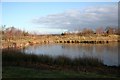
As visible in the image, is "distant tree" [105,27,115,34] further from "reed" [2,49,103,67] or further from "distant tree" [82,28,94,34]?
"reed" [2,49,103,67]

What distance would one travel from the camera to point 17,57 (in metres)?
14.6

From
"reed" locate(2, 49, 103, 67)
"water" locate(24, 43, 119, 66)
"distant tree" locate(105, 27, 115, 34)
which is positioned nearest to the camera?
"reed" locate(2, 49, 103, 67)

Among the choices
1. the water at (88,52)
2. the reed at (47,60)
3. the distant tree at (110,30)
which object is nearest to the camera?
the reed at (47,60)

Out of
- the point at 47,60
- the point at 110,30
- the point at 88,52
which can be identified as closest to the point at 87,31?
the point at 110,30

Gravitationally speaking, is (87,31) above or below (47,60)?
above

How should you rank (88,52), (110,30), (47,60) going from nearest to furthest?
(47,60) → (88,52) → (110,30)

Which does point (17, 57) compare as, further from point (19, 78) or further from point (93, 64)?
point (19, 78)

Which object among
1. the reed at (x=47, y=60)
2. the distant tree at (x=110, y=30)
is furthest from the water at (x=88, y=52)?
the distant tree at (x=110, y=30)

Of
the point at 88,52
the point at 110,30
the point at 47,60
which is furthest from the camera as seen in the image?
the point at 110,30

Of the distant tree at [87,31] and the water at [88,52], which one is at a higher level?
the distant tree at [87,31]

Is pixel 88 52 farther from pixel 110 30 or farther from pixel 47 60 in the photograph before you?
pixel 110 30

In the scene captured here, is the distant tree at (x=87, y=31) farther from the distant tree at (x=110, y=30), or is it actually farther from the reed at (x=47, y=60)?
the reed at (x=47, y=60)

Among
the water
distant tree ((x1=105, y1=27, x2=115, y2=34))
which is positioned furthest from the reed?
distant tree ((x1=105, y1=27, x2=115, y2=34))

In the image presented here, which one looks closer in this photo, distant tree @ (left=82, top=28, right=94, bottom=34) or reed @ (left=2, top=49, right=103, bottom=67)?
reed @ (left=2, top=49, right=103, bottom=67)
